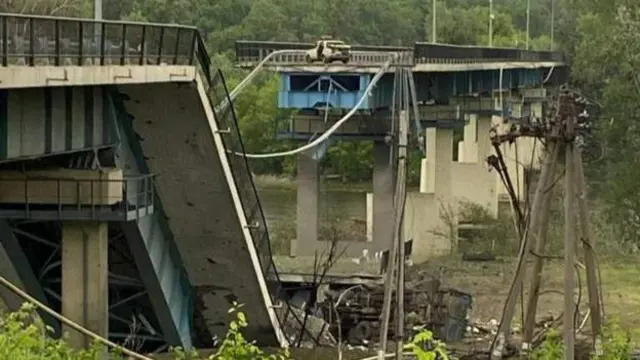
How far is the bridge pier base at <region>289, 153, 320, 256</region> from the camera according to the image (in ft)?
160

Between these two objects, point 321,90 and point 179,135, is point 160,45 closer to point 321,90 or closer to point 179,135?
point 179,135

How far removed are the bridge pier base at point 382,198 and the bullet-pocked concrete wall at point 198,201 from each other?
21567 millimetres

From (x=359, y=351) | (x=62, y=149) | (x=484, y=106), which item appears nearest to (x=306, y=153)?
(x=484, y=106)

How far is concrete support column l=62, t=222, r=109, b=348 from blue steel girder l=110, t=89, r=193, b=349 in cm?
71

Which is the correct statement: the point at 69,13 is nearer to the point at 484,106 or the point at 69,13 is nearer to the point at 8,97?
the point at 484,106

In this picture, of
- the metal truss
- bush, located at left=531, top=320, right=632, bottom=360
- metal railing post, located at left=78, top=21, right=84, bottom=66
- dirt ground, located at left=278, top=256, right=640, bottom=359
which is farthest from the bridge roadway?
bush, located at left=531, top=320, right=632, bottom=360

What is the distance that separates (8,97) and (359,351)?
Result: 1089cm

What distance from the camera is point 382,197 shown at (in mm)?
48812

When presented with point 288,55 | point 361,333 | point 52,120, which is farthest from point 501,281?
point 52,120

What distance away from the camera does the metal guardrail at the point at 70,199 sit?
2058 cm

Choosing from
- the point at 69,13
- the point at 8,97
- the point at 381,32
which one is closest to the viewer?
Answer: the point at 8,97

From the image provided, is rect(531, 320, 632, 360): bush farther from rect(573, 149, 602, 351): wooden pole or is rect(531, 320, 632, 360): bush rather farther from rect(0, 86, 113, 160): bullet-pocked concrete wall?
rect(0, 86, 113, 160): bullet-pocked concrete wall

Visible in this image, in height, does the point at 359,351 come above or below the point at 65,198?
below

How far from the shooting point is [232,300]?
975 inches
